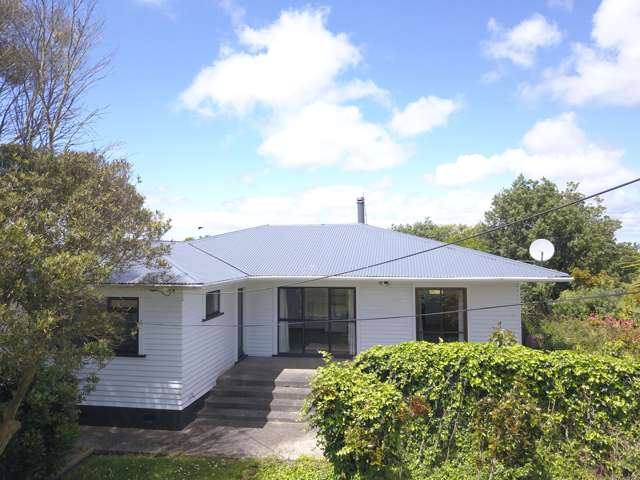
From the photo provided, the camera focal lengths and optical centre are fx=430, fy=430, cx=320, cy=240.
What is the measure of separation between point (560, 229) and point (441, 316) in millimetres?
17242

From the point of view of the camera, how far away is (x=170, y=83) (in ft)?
35.7

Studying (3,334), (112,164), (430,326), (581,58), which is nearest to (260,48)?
(112,164)

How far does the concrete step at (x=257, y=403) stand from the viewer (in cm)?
995

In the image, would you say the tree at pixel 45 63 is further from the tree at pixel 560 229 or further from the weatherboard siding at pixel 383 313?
the tree at pixel 560 229

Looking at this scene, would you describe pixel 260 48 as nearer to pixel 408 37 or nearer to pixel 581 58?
pixel 408 37

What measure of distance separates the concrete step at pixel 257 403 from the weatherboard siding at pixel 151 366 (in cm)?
128

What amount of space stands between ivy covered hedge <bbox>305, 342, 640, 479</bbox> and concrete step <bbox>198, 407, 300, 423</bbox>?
3.25 meters

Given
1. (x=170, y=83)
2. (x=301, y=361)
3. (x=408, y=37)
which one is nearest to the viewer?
(x=408, y=37)

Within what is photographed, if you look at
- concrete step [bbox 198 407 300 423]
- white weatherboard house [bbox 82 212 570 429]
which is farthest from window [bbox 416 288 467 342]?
concrete step [bbox 198 407 300 423]

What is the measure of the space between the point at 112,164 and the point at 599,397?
873 centimetres

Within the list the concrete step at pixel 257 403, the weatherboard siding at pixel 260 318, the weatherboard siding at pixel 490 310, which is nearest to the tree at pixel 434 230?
the weatherboard siding at pixel 490 310

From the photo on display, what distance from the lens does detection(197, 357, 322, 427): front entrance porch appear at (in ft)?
31.7

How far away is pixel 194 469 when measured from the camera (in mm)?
7289

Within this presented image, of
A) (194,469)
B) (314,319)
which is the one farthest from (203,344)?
(314,319)
